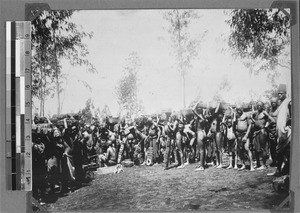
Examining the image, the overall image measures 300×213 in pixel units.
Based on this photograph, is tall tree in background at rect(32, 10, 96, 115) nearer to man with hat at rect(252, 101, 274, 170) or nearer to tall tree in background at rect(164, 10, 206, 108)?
tall tree in background at rect(164, 10, 206, 108)

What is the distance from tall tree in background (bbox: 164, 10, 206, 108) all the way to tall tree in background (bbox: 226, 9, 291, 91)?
0.79 ft

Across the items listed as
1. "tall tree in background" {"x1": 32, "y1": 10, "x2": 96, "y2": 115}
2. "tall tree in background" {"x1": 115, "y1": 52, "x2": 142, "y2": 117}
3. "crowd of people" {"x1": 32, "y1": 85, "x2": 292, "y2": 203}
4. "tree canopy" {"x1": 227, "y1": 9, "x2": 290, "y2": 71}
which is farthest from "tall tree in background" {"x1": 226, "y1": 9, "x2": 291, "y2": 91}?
"tall tree in background" {"x1": 32, "y1": 10, "x2": 96, "y2": 115}

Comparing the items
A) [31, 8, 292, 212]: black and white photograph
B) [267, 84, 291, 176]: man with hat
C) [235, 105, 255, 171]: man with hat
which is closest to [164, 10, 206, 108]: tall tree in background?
[31, 8, 292, 212]: black and white photograph

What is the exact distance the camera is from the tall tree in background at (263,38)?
3.37m

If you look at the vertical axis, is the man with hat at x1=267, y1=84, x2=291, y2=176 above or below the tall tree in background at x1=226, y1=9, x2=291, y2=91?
below

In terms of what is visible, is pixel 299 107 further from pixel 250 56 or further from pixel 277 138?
pixel 250 56

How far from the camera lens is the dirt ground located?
3.38 meters

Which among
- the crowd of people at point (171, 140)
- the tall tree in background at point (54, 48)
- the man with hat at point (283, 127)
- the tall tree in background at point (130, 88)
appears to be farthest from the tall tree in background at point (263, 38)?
the tall tree in background at point (54, 48)

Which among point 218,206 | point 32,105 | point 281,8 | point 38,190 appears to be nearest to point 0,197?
point 38,190

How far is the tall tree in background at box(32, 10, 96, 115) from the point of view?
335 centimetres

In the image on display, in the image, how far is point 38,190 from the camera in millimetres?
3365

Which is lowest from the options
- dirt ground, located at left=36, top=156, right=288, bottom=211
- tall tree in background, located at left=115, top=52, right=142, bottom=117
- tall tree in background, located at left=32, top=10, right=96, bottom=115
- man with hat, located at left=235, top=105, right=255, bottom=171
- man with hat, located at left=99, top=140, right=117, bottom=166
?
dirt ground, located at left=36, top=156, right=288, bottom=211

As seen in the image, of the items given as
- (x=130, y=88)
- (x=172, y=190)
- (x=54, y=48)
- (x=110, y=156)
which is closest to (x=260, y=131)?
(x=172, y=190)

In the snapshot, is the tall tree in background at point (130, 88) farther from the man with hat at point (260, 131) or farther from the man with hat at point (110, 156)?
the man with hat at point (260, 131)
